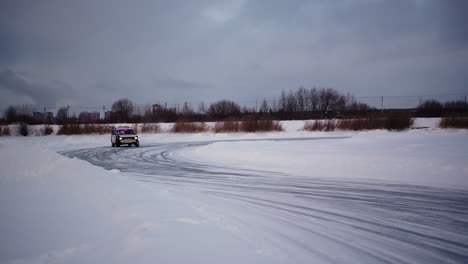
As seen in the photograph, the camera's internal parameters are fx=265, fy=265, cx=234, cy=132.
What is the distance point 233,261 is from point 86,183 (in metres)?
4.50

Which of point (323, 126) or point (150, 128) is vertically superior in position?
point (323, 126)

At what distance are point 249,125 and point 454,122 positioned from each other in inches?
809

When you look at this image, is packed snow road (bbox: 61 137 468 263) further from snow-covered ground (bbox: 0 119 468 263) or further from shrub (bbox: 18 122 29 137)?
shrub (bbox: 18 122 29 137)

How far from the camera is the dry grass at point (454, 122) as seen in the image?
80.6 ft

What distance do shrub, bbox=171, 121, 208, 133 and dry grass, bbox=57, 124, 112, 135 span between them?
852cm

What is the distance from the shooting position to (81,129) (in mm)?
31672

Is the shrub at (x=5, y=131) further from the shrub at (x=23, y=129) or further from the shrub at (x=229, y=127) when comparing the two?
the shrub at (x=229, y=127)

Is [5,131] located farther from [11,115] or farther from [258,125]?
[258,125]

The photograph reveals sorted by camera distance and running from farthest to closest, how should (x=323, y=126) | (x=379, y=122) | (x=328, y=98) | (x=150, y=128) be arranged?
(x=328, y=98)
(x=150, y=128)
(x=323, y=126)
(x=379, y=122)

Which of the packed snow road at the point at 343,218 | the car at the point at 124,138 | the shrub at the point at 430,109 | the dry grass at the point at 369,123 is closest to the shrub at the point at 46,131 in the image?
the car at the point at 124,138

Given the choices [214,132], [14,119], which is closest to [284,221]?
[214,132]

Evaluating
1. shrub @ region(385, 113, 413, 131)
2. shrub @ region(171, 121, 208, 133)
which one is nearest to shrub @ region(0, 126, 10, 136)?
shrub @ region(171, 121, 208, 133)

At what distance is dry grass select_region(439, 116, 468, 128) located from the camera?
80.6 ft

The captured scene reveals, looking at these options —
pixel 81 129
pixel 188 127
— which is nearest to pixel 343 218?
pixel 188 127
